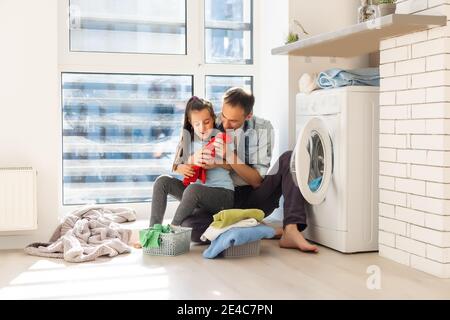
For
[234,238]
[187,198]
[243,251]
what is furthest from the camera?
[187,198]

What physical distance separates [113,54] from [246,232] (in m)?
1.71

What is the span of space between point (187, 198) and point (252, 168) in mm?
436

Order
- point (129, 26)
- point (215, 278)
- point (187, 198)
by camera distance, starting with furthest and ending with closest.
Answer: point (129, 26) < point (187, 198) < point (215, 278)

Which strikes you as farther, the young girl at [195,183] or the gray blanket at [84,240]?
the young girl at [195,183]

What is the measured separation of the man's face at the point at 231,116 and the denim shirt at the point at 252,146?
30 mm

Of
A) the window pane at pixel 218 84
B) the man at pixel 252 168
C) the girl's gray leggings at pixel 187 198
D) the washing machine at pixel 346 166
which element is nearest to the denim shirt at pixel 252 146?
the man at pixel 252 168

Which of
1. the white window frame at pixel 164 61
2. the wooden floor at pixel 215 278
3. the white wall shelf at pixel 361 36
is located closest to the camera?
the wooden floor at pixel 215 278

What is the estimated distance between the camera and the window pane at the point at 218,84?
4250 mm

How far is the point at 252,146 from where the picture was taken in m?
3.41

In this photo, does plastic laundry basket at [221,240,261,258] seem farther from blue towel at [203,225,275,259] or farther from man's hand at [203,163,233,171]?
man's hand at [203,163,233,171]

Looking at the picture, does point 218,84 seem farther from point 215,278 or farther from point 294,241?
point 215,278

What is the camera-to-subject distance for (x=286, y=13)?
386cm

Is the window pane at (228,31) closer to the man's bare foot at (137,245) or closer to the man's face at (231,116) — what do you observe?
the man's face at (231,116)

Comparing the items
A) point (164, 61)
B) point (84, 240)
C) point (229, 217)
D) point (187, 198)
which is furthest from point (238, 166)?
point (164, 61)
